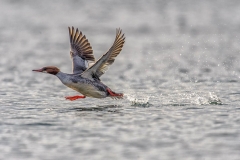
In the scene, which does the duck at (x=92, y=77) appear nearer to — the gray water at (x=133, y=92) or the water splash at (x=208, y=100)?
the gray water at (x=133, y=92)

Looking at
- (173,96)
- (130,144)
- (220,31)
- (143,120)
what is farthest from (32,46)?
(130,144)

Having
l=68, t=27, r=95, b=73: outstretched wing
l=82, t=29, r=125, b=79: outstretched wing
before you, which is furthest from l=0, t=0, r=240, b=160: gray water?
l=68, t=27, r=95, b=73: outstretched wing

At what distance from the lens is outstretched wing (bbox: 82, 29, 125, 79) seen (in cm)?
1144

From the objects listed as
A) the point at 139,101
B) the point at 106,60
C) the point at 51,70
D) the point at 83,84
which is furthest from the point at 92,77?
the point at 139,101

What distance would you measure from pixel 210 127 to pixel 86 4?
1069 inches

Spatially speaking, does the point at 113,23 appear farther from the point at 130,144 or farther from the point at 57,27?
the point at 130,144

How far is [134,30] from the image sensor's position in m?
26.2

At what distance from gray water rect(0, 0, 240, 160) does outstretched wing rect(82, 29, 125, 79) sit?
700mm

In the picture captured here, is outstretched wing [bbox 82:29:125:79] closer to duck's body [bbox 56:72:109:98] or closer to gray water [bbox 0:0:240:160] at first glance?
duck's body [bbox 56:72:109:98]

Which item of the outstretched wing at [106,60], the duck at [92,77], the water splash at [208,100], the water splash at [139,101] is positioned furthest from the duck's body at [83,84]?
the water splash at [208,100]

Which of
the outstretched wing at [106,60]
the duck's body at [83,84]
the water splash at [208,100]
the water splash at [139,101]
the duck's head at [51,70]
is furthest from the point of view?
the water splash at [139,101]

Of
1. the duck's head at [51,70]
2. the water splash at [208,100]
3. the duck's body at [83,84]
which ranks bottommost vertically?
the water splash at [208,100]

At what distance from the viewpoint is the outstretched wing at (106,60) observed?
11438 millimetres

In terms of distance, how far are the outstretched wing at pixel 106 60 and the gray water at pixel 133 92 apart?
700 mm
